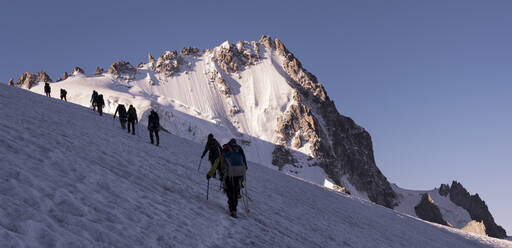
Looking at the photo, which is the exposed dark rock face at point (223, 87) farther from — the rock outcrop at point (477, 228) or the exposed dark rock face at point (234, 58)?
the rock outcrop at point (477, 228)

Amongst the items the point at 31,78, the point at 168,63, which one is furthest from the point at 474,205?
the point at 31,78

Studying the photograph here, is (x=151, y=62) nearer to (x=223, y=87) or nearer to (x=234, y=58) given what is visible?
(x=234, y=58)

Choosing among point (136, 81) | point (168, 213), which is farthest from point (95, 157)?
point (136, 81)

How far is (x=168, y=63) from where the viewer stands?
17688 cm

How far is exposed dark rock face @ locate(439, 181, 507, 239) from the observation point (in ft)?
525

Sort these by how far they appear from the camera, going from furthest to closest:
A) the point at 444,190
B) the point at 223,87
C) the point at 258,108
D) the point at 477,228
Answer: the point at 444,190 < the point at 223,87 < the point at 258,108 < the point at 477,228

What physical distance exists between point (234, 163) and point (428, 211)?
542 feet

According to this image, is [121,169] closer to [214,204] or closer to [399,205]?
[214,204]

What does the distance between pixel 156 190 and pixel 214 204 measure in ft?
5.71

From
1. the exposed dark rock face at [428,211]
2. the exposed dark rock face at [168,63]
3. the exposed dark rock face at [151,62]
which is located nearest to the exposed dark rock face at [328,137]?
the exposed dark rock face at [428,211]

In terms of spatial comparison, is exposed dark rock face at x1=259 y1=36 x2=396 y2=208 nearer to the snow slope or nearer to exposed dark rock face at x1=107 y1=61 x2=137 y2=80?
exposed dark rock face at x1=107 y1=61 x2=137 y2=80

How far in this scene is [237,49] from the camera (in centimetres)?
19700

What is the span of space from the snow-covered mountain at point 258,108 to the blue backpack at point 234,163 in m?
117

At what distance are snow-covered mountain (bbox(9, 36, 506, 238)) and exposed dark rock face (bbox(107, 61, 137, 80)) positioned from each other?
41 cm
